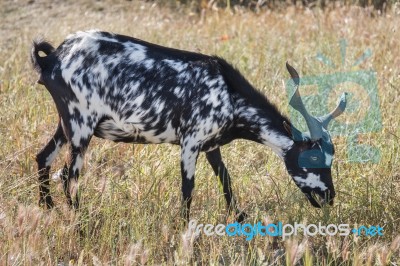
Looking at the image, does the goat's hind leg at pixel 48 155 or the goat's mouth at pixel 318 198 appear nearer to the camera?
the goat's mouth at pixel 318 198

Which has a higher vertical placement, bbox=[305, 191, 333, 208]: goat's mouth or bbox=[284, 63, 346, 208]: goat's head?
bbox=[284, 63, 346, 208]: goat's head

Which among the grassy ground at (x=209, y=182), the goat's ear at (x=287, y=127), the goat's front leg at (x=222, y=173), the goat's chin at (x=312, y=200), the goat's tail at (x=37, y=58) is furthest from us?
the goat's front leg at (x=222, y=173)

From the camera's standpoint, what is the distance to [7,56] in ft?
30.2

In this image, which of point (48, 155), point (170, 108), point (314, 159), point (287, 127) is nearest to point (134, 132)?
point (170, 108)

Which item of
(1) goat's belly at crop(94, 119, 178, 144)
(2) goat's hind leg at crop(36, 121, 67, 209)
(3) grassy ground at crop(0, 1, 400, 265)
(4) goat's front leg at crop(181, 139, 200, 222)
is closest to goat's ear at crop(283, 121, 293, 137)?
(3) grassy ground at crop(0, 1, 400, 265)

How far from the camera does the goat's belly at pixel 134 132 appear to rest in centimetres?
564

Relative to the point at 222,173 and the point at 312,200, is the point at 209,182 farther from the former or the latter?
the point at 312,200

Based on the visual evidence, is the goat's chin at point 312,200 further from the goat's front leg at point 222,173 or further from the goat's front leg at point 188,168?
the goat's front leg at point 188,168

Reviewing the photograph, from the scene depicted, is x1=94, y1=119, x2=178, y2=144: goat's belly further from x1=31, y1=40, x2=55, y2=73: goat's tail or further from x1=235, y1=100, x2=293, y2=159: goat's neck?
x1=31, y1=40, x2=55, y2=73: goat's tail

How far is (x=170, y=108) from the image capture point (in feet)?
18.3

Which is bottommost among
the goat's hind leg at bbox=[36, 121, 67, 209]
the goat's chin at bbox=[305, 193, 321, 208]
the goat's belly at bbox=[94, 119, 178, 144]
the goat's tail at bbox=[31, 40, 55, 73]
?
the goat's chin at bbox=[305, 193, 321, 208]

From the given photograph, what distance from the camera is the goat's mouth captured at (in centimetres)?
552

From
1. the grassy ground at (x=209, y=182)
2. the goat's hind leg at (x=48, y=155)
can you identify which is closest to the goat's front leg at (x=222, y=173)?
the grassy ground at (x=209, y=182)

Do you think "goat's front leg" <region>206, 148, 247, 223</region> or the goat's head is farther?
"goat's front leg" <region>206, 148, 247, 223</region>
